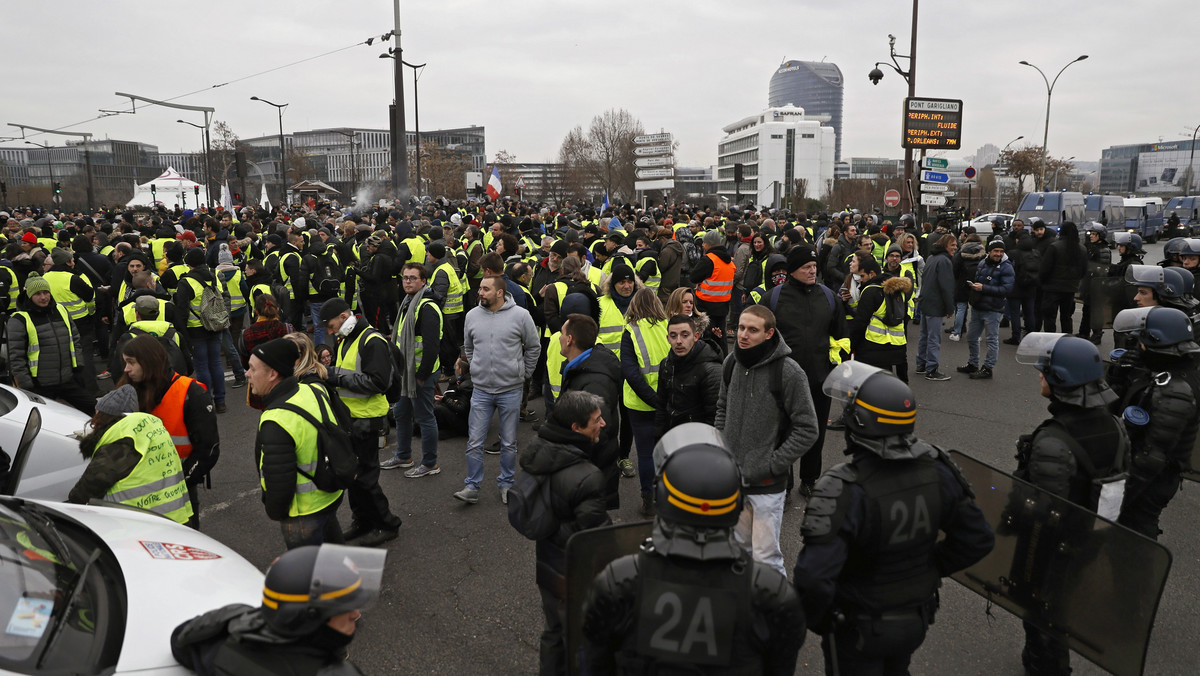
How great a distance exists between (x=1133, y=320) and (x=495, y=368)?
4.26m

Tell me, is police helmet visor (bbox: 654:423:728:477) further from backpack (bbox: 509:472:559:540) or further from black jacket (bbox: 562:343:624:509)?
black jacket (bbox: 562:343:624:509)

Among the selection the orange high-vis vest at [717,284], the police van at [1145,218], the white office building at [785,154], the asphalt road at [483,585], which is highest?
the white office building at [785,154]

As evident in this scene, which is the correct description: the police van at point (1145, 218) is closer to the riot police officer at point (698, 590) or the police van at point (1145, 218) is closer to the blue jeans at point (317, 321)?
the blue jeans at point (317, 321)

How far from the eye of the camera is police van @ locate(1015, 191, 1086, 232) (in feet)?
94.1

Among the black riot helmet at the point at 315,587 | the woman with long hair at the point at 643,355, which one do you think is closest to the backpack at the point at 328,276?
the woman with long hair at the point at 643,355

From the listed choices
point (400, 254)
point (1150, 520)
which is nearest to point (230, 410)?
point (400, 254)

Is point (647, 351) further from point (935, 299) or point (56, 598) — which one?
point (935, 299)

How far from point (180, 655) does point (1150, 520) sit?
4861 mm

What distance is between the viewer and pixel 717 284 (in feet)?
32.1

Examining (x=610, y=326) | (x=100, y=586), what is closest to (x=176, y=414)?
(x=100, y=586)

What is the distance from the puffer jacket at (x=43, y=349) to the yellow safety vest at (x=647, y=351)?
531 cm

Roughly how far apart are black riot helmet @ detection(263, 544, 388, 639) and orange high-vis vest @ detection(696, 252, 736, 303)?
815 cm

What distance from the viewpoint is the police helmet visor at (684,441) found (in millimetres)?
2115

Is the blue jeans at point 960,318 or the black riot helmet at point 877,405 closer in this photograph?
Answer: the black riot helmet at point 877,405
